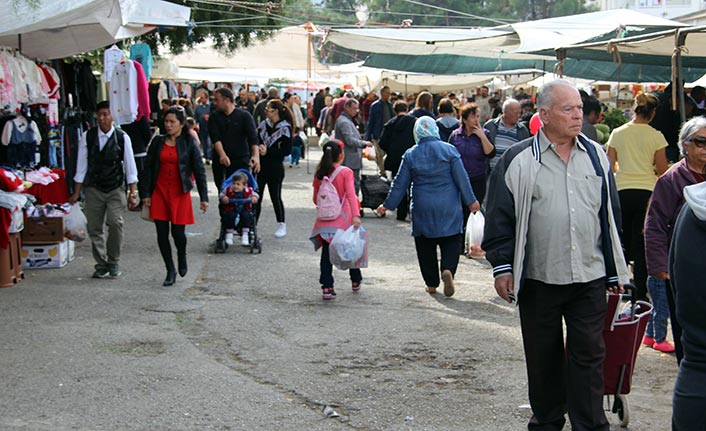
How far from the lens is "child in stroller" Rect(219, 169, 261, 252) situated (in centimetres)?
1223

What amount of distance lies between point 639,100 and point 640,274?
1525 mm

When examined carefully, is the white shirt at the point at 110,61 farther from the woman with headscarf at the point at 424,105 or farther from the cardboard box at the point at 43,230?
the woman with headscarf at the point at 424,105

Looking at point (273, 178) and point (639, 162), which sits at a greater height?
point (639, 162)

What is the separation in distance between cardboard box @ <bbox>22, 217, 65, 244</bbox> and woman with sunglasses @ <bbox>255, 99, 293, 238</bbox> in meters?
2.91

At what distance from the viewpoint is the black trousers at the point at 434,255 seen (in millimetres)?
9719

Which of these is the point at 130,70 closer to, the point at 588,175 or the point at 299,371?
the point at 299,371

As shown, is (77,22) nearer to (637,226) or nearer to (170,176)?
(170,176)

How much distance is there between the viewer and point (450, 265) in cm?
973

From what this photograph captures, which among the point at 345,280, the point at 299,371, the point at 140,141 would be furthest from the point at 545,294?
the point at 140,141

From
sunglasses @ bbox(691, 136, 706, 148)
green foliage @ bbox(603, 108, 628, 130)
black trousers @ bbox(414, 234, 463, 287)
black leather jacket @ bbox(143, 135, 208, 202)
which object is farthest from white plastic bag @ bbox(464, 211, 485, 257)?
green foliage @ bbox(603, 108, 628, 130)

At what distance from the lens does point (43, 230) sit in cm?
1092

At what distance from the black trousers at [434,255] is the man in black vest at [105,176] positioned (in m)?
3.08

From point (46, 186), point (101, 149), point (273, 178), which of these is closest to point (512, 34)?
point (273, 178)

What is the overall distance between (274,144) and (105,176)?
11.1ft
